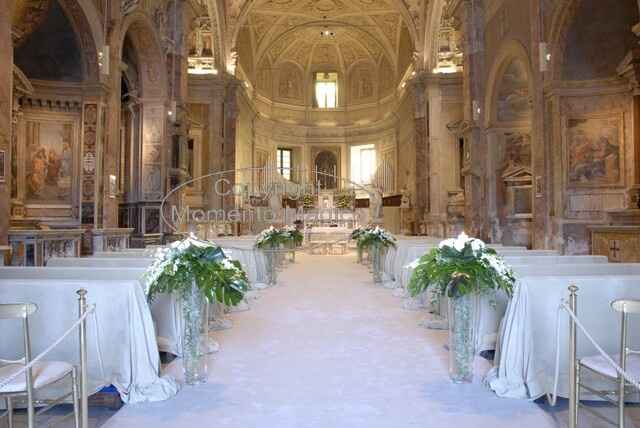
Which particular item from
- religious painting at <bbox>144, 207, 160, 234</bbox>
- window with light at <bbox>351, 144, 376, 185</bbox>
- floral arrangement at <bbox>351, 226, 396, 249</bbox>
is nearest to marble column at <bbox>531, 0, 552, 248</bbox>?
floral arrangement at <bbox>351, 226, 396, 249</bbox>

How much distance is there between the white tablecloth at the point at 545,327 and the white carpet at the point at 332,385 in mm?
214

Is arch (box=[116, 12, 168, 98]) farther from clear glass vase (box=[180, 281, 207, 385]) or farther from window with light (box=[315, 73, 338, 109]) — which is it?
window with light (box=[315, 73, 338, 109])

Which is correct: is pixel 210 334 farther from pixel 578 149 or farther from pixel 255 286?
pixel 578 149

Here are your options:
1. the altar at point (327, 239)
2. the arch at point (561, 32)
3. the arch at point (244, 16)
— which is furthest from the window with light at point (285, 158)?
the arch at point (561, 32)

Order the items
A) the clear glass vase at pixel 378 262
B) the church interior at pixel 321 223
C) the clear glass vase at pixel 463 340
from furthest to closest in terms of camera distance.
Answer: the clear glass vase at pixel 378 262 < the clear glass vase at pixel 463 340 < the church interior at pixel 321 223

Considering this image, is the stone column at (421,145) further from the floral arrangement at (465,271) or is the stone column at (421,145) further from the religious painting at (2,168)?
the floral arrangement at (465,271)

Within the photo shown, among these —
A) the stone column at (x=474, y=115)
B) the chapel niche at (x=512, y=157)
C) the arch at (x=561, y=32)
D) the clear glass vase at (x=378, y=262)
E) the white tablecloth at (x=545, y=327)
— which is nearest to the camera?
the white tablecloth at (x=545, y=327)

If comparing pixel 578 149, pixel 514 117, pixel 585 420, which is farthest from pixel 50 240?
pixel 514 117

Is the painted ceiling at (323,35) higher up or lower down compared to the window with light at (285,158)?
Result: higher up

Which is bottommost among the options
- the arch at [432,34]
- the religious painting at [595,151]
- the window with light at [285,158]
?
the religious painting at [595,151]

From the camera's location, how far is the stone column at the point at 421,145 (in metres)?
20.6

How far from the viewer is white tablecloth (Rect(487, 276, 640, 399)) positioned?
383 centimetres

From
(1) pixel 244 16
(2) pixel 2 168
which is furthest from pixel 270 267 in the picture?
(1) pixel 244 16

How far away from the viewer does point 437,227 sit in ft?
63.2
